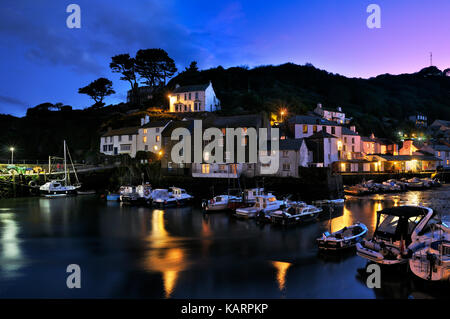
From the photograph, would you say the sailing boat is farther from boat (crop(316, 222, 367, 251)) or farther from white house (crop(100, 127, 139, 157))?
boat (crop(316, 222, 367, 251))

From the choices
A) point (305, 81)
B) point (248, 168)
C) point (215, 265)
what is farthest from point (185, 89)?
point (305, 81)

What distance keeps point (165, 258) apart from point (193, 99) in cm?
5504

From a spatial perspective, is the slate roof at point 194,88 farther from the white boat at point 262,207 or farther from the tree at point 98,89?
the white boat at point 262,207

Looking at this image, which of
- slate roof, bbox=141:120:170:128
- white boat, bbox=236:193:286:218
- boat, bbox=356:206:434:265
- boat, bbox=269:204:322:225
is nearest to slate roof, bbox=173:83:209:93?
→ slate roof, bbox=141:120:170:128

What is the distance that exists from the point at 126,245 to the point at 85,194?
112 feet

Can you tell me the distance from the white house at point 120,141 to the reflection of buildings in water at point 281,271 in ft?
158

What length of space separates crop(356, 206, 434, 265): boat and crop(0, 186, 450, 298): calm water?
0.99m

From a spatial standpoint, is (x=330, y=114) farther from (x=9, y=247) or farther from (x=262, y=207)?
(x=9, y=247)

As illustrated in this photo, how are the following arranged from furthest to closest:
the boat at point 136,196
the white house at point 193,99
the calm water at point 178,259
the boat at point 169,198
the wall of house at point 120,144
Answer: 1. the white house at point 193,99
2. the wall of house at point 120,144
3. the boat at point 136,196
4. the boat at point 169,198
5. the calm water at point 178,259

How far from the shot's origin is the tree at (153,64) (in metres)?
88.7

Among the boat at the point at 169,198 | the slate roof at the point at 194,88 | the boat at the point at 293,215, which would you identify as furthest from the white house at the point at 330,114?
the boat at the point at 293,215

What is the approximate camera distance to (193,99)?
2756 inches

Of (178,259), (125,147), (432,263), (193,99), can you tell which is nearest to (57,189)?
(125,147)
